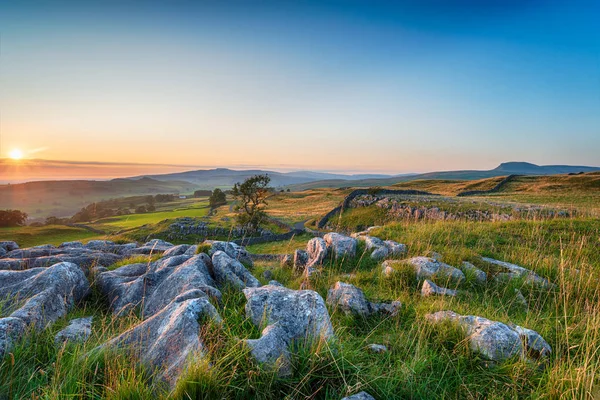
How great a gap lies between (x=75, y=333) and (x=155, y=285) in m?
2.43

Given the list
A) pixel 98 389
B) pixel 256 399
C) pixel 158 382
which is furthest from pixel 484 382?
pixel 98 389

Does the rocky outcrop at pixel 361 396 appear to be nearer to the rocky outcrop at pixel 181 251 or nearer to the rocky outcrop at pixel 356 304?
the rocky outcrop at pixel 356 304

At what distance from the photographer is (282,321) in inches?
181

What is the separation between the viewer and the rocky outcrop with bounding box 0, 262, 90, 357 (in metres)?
4.16

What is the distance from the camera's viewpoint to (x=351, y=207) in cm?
5253

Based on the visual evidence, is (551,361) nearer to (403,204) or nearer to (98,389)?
(98,389)

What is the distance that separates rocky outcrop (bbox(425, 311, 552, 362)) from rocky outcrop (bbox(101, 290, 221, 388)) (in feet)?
13.3

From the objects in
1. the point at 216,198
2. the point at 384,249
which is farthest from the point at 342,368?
the point at 216,198

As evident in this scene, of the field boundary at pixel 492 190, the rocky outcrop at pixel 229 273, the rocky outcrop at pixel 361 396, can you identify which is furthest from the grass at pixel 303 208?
the rocky outcrop at pixel 361 396

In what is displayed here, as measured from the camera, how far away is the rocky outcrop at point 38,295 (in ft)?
13.7

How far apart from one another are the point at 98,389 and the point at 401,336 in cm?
444

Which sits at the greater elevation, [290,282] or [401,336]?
[401,336]

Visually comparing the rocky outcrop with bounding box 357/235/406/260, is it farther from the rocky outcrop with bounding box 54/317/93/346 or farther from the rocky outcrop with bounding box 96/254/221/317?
the rocky outcrop with bounding box 54/317/93/346

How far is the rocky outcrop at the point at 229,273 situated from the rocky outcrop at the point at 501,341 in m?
4.87
